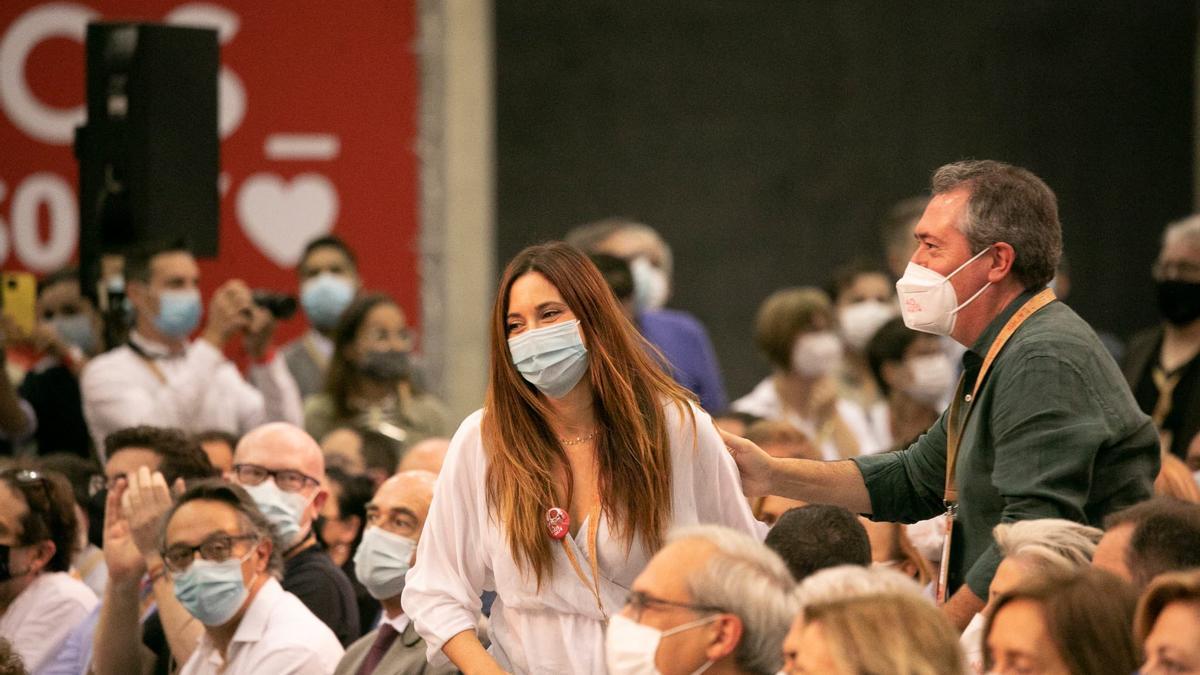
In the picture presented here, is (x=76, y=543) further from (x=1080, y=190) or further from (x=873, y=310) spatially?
(x=1080, y=190)

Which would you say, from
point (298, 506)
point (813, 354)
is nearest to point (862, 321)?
point (813, 354)

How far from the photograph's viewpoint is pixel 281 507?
196 inches

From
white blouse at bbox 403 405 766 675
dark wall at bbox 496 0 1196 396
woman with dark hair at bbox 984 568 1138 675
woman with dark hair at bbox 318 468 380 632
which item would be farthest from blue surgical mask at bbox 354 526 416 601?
dark wall at bbox 496 0 1196 396

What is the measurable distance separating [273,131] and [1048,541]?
6.67 meters

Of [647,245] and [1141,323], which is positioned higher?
[647,245]

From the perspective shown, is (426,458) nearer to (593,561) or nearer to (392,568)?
(392,568)

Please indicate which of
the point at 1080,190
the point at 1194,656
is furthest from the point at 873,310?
the point at 1194,656

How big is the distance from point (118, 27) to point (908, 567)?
392 centimetres

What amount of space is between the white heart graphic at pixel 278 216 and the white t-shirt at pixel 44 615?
13.9 feet

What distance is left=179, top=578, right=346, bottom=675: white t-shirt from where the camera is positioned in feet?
14.3

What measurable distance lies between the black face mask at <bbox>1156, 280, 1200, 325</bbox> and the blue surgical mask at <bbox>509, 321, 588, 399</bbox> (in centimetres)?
334

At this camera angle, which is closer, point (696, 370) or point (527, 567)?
point (527, 567)

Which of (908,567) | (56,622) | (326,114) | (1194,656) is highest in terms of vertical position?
(326,114)

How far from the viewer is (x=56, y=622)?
5.02 metres
